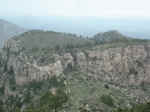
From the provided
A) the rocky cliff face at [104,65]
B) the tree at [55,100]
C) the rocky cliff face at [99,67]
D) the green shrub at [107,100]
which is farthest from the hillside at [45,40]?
the green shrub at [107,100]

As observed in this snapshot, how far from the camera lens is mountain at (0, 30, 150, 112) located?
2203 inches

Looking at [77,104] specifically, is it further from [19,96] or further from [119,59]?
[119,59]

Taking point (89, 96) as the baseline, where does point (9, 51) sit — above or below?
above

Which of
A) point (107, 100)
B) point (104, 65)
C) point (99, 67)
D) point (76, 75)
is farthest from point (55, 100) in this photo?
point (104, 65)

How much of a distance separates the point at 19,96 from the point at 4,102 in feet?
19.6

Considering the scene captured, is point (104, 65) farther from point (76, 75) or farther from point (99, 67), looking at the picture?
point (76, 75)

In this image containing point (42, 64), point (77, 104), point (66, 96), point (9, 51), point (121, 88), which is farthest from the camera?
point (9, 51)

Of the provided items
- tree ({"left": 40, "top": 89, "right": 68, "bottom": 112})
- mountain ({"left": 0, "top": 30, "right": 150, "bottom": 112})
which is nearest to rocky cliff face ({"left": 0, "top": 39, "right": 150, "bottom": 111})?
mountain ({"left": 0, "top": 30, "right": 150, "bottom": 112})

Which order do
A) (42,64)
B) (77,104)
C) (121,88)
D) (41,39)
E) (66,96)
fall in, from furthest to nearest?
(41,39) → (42,64) → (121,88) → (66,96) → (77,104)

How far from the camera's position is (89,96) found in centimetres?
5312

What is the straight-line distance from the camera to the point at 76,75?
68.8m

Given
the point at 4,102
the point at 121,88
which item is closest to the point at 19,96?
the point at 4,102

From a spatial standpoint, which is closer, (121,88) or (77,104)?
(77,104)

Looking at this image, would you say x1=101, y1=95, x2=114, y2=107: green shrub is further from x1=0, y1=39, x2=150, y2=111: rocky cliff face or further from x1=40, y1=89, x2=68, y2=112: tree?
x1=0, y1=39, x2=150, y2=111: rocky cliff face
